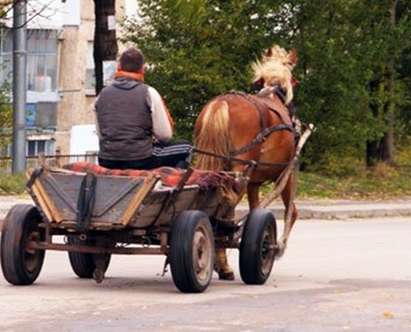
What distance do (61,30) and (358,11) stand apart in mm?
27623

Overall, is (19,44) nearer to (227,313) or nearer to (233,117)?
(233,117)

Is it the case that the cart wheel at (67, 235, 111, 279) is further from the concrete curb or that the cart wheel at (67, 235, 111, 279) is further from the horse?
the concrete curb

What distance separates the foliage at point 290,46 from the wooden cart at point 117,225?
16817 millimetres

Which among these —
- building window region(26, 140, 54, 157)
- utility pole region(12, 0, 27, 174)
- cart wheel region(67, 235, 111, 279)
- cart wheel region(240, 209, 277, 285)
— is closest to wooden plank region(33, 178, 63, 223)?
cart wheel region(67, 235, 111, 279)

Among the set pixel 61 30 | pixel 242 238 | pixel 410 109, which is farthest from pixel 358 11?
pixel 61 30

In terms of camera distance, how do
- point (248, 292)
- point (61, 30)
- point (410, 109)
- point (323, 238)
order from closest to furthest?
point (248, 292), point (323, 238), point (410, 109), point (61, 30)

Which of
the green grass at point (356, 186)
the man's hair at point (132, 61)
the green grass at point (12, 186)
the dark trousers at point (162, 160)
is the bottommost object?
the green grass at point (356, 186)

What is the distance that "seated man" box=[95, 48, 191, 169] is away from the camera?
578 inches

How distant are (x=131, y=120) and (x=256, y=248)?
1614 millimetres

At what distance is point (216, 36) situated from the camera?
3247 centimetres

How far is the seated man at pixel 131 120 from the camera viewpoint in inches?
578

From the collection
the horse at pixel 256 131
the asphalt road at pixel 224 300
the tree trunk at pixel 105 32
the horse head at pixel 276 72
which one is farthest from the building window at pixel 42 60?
the horse at pixel 256 131

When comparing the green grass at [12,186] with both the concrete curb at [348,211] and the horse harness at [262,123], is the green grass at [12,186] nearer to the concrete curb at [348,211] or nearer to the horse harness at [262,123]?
the concrete curb at [348,211]

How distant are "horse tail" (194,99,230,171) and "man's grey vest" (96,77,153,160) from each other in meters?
1.23
